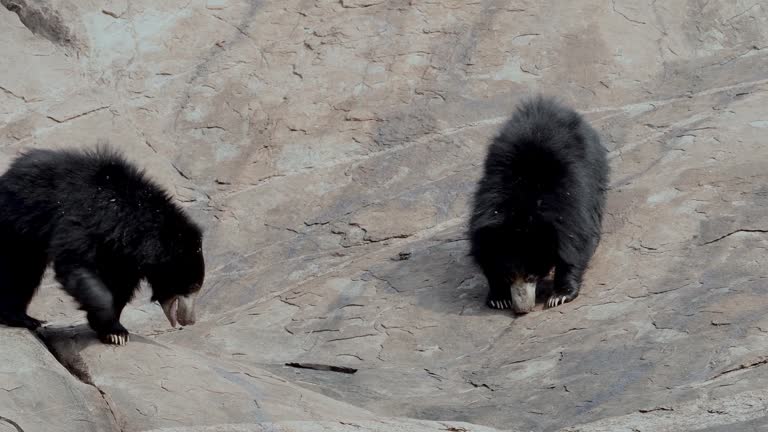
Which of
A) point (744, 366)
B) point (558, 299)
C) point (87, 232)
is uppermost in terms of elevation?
point (87, 232)

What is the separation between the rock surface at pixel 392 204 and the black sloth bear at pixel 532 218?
0.56ft

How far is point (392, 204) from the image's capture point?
919cm

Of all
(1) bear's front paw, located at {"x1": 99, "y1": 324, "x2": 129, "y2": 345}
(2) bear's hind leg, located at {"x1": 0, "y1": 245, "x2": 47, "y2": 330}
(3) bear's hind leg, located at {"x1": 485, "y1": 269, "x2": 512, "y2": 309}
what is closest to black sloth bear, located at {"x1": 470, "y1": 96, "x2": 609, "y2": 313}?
(3) bear's hind leg, located at {"x1": 485, "y1": 269, "x2": 512, "y2": 309}

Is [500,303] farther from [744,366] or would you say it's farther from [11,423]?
[11,423]

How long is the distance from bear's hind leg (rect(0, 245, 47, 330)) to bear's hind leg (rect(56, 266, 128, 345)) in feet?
0.91

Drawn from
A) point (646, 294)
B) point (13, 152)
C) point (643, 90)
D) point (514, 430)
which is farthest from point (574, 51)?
point (514, 430)

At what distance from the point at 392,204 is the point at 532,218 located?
6.00 feet

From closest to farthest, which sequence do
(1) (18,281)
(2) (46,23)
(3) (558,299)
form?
(1) (18,281) < (3) (558,299) < (2) (46,23)

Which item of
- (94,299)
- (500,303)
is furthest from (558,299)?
(94,299)

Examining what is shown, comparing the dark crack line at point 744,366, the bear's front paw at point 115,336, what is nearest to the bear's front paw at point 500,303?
the dark crack line at point 744,366

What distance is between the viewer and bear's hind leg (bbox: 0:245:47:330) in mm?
5598

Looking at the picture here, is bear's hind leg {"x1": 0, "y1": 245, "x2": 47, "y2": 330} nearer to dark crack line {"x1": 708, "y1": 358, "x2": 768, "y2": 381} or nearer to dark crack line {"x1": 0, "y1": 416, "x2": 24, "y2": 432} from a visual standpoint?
dark crack line {"x1": 0, "y1": 416, "x2": 24, "y2": 432}

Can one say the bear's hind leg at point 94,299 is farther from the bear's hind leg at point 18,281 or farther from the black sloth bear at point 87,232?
the bear's hind leg at point 18,281

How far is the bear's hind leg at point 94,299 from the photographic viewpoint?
5.47 m
